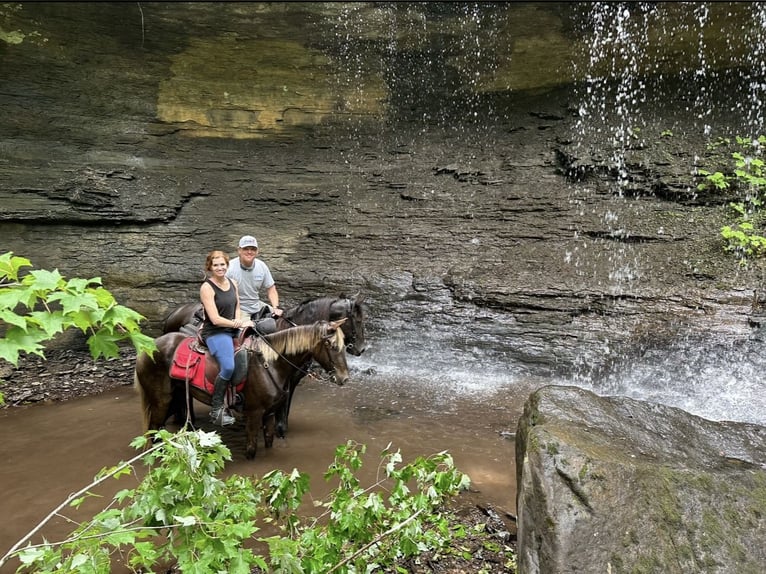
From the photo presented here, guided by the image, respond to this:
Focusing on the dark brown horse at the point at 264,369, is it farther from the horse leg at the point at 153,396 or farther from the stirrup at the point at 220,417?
the stirrup at the point at 220,417

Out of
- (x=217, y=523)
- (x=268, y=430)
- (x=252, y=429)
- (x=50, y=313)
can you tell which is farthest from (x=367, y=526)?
(x=268, y=430)

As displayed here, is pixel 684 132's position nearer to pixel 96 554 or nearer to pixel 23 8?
pixel 96 554

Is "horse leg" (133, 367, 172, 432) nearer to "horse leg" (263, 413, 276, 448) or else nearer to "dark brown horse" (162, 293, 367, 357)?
"horse leg" (263, 413, 276, 448)

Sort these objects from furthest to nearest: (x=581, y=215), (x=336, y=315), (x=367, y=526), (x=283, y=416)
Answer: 1. (x=581, y=215)
2. (x=336, y=315)
3. (x=283, y=416)
4. (x=367, y=526)

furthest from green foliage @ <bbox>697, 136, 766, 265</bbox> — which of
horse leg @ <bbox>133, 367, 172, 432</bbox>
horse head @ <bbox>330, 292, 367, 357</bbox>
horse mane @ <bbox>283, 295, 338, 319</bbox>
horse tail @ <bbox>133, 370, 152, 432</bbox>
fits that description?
horse tail @ <bbox>133, 370, 152, 432</bbox>

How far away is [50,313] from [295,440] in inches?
168

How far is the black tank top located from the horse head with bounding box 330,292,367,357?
1813 mm

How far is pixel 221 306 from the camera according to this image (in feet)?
17.4

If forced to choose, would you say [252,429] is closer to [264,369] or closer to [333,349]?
[264,369]

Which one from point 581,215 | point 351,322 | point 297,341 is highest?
point 581,215

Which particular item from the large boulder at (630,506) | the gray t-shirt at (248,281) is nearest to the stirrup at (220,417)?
the gray t-shirt at (248,281)

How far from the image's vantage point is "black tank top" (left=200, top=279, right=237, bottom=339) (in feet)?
17.3

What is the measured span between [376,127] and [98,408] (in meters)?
9.75

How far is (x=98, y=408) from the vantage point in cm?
691
